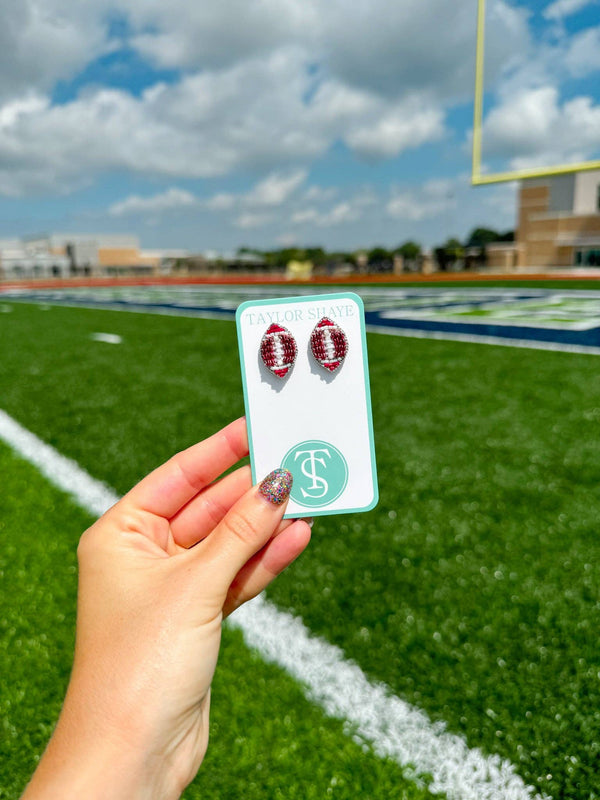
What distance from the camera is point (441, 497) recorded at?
10.1 ft

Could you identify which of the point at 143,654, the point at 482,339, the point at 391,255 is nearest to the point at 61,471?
Answer: the point at 143,654

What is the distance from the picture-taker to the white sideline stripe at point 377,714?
1413mm

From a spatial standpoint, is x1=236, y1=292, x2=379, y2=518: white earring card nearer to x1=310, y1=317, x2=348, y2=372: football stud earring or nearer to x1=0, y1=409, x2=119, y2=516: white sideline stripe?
x1=310, y1=317, x2=348, y2=372: football stud earring

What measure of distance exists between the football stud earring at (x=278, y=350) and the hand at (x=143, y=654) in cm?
33

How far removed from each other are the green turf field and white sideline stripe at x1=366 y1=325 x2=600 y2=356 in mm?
2347

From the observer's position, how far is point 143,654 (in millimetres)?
987

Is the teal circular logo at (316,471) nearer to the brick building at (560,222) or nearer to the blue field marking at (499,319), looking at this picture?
the blue field marking at (499,319)

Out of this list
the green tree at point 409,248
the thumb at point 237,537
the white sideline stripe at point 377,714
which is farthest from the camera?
the green tree at point 409,248

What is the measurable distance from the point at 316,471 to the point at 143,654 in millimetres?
592

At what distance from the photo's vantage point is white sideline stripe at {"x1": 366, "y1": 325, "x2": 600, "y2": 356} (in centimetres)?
725

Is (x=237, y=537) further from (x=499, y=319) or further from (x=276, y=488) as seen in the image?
(x=499, y=319)

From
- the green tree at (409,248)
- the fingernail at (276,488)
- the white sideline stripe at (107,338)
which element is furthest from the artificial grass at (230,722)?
the green tree at (409,248)

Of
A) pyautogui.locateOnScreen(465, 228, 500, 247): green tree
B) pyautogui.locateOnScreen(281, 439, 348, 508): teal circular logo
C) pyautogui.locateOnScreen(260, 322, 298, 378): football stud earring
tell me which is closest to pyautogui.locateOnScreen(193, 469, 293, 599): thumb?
pyautogui.locateOnScreen(281, 439, 348, 508): teal circular logo

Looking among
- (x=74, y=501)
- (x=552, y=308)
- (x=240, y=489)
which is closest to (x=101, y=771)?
(x=240, y=489)
